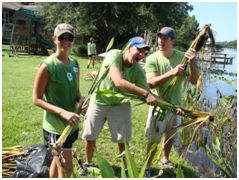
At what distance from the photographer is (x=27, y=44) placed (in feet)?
81.1

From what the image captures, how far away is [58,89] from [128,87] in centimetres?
63

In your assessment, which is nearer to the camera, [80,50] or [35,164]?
[35,164]

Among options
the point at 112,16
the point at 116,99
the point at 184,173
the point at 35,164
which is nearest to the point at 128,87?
the point at 116,99

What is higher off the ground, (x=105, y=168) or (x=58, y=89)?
(x=58, y=89)

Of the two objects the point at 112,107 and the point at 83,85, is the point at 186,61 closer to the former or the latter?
the point at 112,107

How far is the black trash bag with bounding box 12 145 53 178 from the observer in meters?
3.17

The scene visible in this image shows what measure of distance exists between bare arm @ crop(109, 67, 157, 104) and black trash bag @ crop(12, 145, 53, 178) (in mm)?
857

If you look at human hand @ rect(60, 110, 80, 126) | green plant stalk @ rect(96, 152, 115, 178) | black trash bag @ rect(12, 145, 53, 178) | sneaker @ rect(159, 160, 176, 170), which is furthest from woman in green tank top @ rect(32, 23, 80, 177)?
sneaker @ rect(159, 160, 176, 170)

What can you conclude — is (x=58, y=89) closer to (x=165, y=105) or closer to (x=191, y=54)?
(x=165, y=105)

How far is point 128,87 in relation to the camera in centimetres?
306

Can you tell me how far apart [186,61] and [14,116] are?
3.75 meters

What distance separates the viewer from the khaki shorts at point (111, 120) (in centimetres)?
369

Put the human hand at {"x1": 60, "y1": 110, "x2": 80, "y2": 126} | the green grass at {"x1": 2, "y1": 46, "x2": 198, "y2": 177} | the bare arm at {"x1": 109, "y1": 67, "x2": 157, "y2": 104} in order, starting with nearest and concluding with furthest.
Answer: the human hand at {"x1": 60, "y1": 110, "x2": 80, "y2": 126}
the bare arm at {"x1": 109, "y1": 67, "x2": 157, "y2": 104}
the green grass at {"x1": 2, "y1": 46, "x2": 198, "y2": 177}

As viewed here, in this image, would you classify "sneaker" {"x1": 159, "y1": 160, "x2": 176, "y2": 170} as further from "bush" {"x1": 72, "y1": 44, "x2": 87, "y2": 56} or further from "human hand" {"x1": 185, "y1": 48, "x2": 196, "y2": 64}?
"bush" {"x1": 72, "y1": 44, "x2": 87, "y2": 56}
